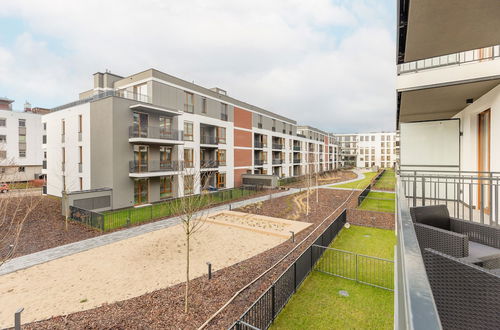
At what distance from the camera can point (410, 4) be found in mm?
4070

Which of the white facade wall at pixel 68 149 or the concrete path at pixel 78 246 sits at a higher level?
the white facade wall at pixel 68 149

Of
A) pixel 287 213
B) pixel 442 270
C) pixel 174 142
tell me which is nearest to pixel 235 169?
pixel 174 142

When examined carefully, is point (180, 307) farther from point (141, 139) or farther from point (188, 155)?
point (188, 155)

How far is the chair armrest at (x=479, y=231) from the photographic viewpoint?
4117 millimetres

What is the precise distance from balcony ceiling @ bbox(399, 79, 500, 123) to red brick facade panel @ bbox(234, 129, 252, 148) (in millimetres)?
22912

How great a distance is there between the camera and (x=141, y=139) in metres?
18.8

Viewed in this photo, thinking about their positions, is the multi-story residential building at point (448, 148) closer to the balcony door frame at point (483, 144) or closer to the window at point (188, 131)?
the balcony door frame at point (483, 144)

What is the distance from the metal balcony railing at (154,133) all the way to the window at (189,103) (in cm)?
364

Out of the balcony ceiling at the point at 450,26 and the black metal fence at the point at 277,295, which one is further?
the black metal fence at the point at 277,295

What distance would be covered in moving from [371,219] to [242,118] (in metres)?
22.7

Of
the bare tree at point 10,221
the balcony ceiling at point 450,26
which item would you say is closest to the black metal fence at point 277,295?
the bare tree at point 10,221

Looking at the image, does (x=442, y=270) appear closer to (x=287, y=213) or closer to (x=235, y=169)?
(x=287, y=213)

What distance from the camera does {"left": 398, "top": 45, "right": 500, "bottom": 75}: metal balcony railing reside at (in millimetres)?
6387

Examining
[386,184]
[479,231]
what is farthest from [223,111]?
[479,231]
